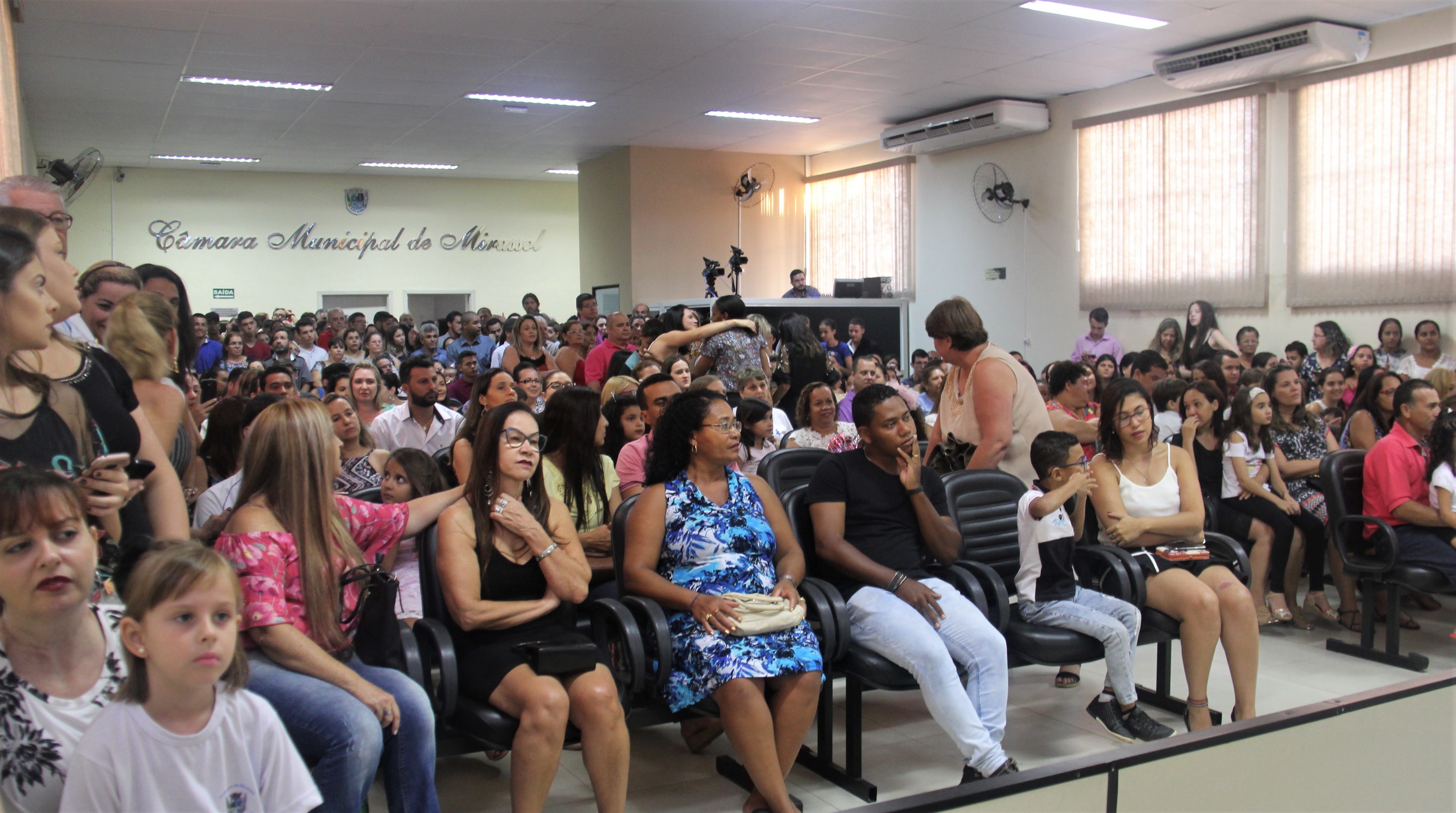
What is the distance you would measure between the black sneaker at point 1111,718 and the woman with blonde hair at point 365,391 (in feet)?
10.9

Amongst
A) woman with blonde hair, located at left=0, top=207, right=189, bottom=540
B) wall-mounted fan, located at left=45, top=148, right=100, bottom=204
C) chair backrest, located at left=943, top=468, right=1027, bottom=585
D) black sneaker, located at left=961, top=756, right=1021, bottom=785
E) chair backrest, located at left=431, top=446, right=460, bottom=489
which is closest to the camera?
woman with blonde hair, located at left=0, top=207, right=189, bottom=540

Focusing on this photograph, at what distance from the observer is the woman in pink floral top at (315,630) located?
7.18 feet

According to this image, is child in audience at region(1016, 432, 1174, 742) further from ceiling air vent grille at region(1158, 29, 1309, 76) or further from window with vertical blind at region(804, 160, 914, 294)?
window with vertical blind at region(804, 160, 914, 294)

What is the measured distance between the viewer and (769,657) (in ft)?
9.39

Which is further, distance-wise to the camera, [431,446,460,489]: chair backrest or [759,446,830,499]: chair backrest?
[759,446,830,499]: chair backrest

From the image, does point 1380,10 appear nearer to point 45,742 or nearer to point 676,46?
point 676,46

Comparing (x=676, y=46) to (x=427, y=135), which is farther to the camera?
(x=427, y=135)

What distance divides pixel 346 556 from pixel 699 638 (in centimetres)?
98

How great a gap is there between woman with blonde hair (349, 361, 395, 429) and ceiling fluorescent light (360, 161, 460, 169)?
420 inches

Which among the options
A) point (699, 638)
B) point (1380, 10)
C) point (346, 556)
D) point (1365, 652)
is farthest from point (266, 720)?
point (1380, 10)

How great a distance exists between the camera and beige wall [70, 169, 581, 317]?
14.7 meters

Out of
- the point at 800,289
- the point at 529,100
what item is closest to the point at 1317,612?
the point at 800,289

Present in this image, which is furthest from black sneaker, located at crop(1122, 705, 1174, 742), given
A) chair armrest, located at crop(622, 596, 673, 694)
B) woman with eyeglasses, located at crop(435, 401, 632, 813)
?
woman with eyeglasses, located at crop(435, 401, 632, 813)

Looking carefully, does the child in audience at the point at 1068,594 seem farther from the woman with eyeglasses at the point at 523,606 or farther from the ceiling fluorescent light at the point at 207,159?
the ceiling fluorescent light at the point at 207,159
